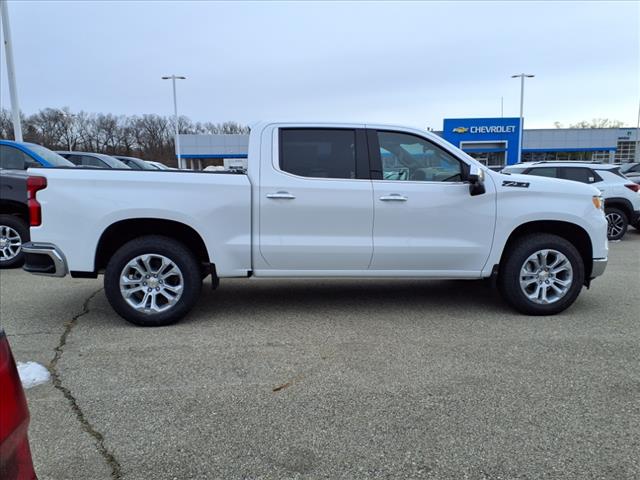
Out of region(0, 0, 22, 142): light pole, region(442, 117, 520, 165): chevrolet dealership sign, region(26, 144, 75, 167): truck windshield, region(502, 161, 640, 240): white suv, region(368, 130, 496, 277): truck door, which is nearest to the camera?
region(368, 130, 496, 277): truck door

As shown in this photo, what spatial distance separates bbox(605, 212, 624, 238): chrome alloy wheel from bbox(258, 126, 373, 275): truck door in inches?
326

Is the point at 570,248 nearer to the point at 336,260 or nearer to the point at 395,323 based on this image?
the point at 395,323

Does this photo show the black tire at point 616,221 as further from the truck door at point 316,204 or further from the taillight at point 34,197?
the taillight at point 34,197

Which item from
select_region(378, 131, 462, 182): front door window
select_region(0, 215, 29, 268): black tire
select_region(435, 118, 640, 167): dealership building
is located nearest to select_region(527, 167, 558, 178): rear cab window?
select_region(378, 131, 462, 182): front door window

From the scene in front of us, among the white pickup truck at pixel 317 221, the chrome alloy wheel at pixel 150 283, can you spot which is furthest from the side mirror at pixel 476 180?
the chrome alloy wheel at pixel 150 283

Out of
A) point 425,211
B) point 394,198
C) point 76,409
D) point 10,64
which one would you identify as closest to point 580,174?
point 425,211

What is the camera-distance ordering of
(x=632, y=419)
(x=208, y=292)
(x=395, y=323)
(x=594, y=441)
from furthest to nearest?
1. (x=208, y=292)
2. (x=395, y=323)
3. (x=632, y=419)
4. (x=594, y=441)

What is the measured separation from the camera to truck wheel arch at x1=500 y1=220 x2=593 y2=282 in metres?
5.04

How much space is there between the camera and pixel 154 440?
2.76 m

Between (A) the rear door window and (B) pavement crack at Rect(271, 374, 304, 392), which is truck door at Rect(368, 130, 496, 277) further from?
(B) pavement crack at Rect(271, 374, 304, 392)

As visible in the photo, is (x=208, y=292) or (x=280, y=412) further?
(x=208, y=292)

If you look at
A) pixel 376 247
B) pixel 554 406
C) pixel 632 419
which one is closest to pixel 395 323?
pixel 376 247

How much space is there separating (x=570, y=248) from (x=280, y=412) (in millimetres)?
3556

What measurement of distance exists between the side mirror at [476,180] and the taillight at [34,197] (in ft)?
13.3
